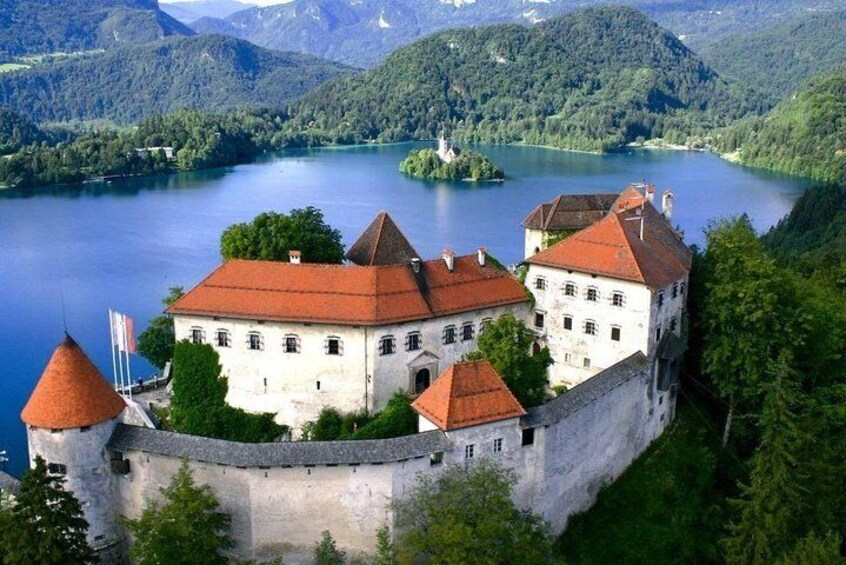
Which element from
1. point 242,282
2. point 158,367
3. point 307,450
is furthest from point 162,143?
point 307,450

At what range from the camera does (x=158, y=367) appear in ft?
173

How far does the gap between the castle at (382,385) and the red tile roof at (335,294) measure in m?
0.08

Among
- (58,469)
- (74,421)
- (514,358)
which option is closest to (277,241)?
(514,358)

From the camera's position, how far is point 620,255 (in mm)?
39688

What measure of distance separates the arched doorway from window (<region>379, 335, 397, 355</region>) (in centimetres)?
192

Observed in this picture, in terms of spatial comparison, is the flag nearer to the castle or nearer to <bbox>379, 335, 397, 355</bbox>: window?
the castle

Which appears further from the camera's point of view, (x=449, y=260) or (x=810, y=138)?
(x=810, y=138)

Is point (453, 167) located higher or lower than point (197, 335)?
lower

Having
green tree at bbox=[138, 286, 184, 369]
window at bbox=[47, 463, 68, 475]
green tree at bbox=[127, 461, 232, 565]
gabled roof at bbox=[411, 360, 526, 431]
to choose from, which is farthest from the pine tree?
green tree at bbox=[138, 286, 184, 369]

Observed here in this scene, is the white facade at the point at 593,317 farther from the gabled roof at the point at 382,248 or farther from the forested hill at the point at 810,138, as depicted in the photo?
the forested hill at the point at 810,138

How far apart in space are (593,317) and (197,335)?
18.2 m

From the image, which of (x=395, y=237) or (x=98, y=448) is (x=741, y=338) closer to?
(x=395, y=237)

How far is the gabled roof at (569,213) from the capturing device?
181 feet

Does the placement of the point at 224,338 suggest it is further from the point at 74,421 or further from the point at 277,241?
the point at 74,421
